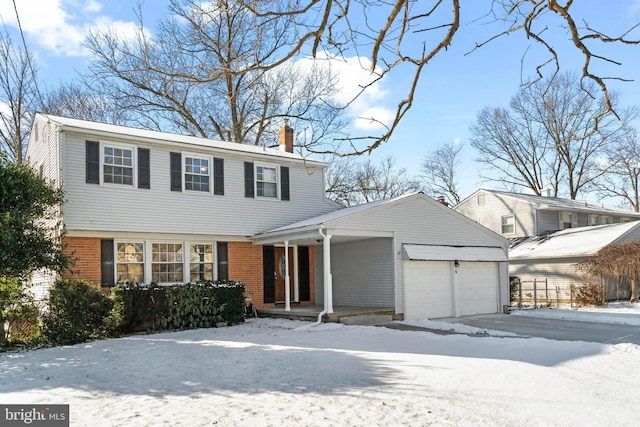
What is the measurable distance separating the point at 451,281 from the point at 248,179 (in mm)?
7247

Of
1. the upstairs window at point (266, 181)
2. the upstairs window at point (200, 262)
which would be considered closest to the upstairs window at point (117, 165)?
the upstairs window at point (200, 262)

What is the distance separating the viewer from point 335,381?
7.39m

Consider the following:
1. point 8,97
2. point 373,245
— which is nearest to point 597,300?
point 373,245

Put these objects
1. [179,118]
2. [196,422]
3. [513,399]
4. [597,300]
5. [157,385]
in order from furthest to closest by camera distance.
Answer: [179,118]
[597,300]
[157,385]
[513,399]
[196,422]

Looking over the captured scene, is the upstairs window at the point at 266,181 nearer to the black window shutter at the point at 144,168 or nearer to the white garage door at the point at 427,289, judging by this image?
the black window shutter at the point at 144,168

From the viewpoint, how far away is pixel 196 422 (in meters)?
5.50

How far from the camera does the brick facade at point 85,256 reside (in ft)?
45.3

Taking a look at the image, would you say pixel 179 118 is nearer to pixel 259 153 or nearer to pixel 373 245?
pixel 259 153

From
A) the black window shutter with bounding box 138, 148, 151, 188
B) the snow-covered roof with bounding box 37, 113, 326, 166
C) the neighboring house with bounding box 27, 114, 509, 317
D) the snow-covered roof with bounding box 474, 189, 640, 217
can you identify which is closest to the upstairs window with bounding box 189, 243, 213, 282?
the neighboring house with bounding box 27, 114, 509, 317

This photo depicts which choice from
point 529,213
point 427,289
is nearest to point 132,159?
point 427,289

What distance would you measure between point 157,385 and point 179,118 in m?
22.7

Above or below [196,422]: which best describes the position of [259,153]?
above

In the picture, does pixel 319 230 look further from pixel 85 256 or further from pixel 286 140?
pixel 286 140

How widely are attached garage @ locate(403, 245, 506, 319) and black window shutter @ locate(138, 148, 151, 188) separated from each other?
7668mm
